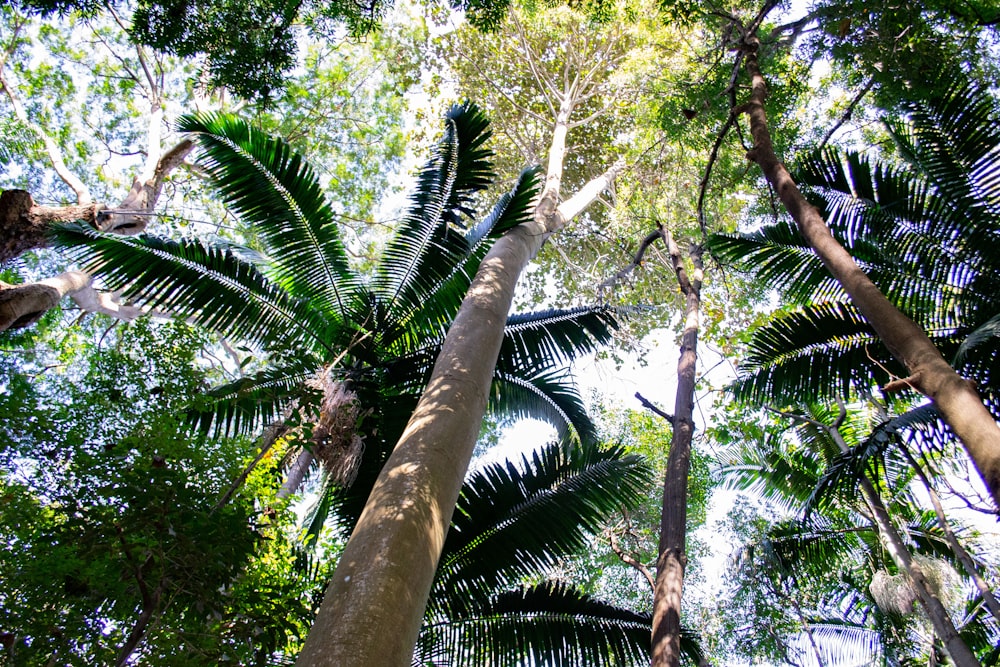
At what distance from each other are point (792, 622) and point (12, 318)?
11403 millimetres

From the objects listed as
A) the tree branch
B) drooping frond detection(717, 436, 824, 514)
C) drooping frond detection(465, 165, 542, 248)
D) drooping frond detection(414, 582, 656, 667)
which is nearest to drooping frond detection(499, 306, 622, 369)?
drooping frond detection(465, 165, 542, 248)

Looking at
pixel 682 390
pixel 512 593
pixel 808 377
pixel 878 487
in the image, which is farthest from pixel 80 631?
pixel 878 487

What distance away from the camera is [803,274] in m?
6.66

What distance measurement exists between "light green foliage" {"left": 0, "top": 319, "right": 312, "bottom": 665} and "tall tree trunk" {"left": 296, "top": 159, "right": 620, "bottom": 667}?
91 cm

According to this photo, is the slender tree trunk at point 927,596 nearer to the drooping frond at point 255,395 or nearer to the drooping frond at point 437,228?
the drooping frond at point 437,228

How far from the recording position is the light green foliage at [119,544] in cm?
309

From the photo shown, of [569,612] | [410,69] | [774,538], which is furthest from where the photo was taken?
[410,69]

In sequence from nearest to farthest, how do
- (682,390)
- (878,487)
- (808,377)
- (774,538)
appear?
1. (682,390)
2. (808,377)
3. (878,487)
4. (774,538)

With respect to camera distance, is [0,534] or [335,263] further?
[335,263]

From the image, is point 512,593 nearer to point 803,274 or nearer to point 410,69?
point 803,274

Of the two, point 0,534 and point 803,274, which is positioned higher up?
point 803,274

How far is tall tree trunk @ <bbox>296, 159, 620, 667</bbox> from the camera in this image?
2.39 meters

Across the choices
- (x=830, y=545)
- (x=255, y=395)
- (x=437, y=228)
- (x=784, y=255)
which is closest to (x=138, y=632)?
(x=255, y=395)

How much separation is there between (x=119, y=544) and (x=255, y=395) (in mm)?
1966
